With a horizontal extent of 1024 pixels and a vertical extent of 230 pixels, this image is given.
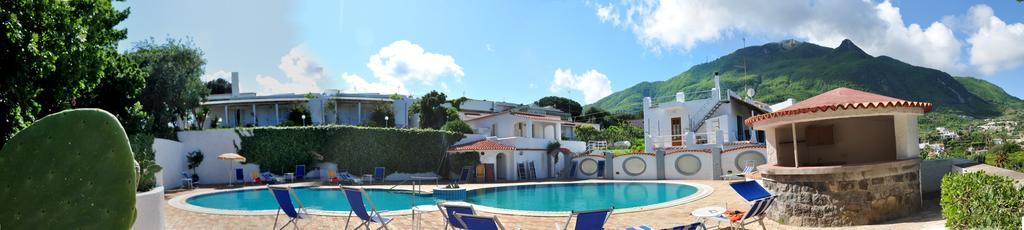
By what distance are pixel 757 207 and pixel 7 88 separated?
9504 mm

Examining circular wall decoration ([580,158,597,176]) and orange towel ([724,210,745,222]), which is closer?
orange towel ([724,210,745,222])

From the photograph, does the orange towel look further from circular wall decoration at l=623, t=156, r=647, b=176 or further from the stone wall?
circular wall decoration at l=623, t=156, r=647, b=176

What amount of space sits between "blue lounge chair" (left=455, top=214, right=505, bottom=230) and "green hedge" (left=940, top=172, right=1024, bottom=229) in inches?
182

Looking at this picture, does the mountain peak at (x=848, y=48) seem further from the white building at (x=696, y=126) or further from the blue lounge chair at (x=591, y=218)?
the blue lounge chair at (x=591, y=218)

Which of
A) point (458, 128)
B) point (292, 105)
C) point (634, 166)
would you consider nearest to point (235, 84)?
point (292, 105)

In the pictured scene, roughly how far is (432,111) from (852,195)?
33021 millimetres

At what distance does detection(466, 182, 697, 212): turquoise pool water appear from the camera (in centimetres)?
1573

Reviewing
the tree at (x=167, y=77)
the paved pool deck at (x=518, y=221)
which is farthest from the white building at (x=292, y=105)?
the paved pool deck at (x=518, y=221)

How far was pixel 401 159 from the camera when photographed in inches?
1131

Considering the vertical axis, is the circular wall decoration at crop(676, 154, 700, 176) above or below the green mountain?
below

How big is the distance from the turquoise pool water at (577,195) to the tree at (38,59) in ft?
31.6

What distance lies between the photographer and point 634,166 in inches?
1038

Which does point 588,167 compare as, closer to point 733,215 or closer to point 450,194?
point 450,194

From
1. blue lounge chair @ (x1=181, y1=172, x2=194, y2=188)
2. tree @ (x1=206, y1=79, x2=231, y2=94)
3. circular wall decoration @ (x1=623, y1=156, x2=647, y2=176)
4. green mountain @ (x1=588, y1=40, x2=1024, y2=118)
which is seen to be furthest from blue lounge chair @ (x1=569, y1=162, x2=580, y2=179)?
tree @ (x1=206, y1=79, x2=231, y2=94)
